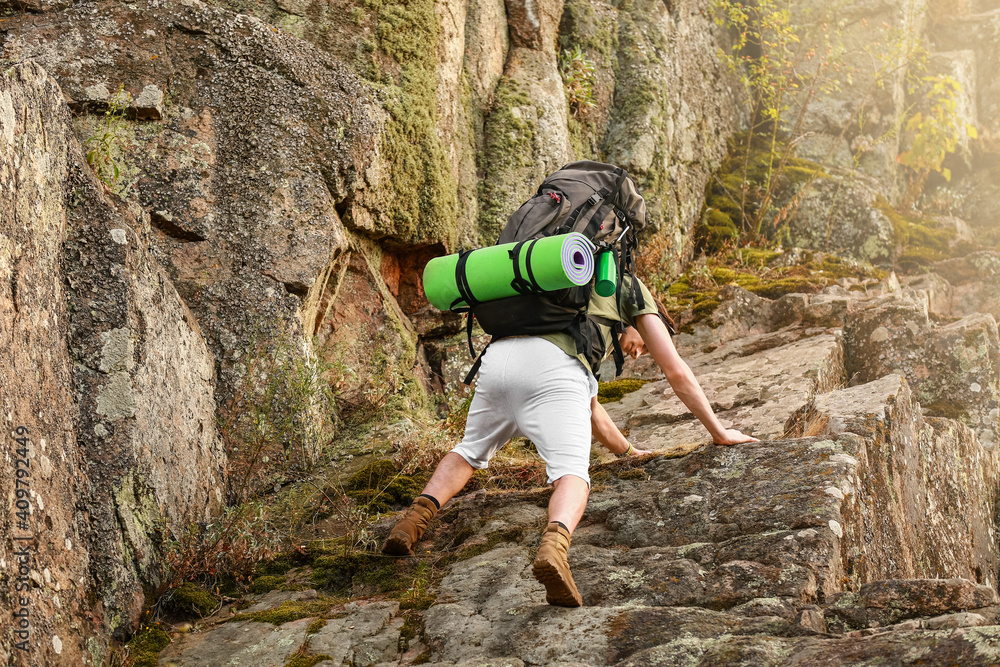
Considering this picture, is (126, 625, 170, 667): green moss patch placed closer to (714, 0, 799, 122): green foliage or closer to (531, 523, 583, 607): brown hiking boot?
(531, 523, 583, 607): brown hiking boot

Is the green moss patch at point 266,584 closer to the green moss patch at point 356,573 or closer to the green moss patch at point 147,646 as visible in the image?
the green moss patch at point 356,573

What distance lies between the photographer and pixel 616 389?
8.02m

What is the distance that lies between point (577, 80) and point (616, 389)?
5.02 m

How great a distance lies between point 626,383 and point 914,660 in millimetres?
5265

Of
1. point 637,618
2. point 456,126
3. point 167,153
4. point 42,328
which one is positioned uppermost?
point 456,126

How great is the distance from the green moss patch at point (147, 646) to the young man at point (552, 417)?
133 cm

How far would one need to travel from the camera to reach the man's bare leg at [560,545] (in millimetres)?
3912

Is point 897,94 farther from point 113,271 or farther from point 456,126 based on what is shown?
point 113,271

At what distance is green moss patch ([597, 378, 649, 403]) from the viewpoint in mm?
7864

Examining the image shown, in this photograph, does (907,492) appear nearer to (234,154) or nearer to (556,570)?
(556,570)

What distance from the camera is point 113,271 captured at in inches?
198

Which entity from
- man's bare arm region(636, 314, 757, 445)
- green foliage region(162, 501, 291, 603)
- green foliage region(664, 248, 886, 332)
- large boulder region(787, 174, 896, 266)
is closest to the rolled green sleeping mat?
man's bare arm region(636, 314, 757, 445)

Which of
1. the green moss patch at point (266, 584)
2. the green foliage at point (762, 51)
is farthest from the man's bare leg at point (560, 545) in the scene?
the green foliage at point (762, 51)

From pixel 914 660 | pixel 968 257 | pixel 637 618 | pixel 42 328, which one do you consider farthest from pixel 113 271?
pixel 968 257
